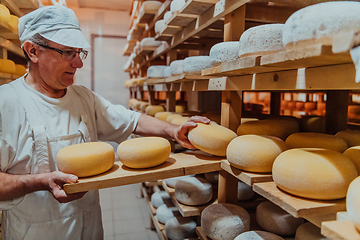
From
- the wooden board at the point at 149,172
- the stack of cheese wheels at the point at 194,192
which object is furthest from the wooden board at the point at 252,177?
the stack of cheese wheels at the point at 194,192

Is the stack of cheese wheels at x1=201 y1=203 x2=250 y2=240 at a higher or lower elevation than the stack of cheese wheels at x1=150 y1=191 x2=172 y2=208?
higher

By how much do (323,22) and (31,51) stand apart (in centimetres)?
136

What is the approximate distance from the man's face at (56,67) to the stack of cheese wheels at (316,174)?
1179 millimetres

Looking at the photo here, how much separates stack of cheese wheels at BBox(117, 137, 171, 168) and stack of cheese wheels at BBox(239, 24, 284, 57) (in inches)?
23.6

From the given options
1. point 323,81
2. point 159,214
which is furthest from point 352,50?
point 159,214

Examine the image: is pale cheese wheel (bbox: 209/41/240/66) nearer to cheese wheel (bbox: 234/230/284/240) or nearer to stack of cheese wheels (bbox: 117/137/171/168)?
stack of cheese wheels (bbox: 117/137/171/168)

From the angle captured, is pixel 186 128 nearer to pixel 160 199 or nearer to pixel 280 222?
pixel 280 222

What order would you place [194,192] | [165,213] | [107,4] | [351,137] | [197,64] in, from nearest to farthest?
[351,137] < [197,64] < [194,192] < [165,213] < [107,4]

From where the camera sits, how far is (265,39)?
2.81ft

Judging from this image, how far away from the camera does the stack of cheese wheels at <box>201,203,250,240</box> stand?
1.31 m

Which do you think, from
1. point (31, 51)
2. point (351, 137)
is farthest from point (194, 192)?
point (31, 51)

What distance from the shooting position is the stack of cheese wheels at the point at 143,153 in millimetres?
1156

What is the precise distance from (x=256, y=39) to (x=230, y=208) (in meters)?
0.95

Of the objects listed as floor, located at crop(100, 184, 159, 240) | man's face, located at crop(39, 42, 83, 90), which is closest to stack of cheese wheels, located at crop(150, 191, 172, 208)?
floor, located at crop(100, 184, 159, 240)
